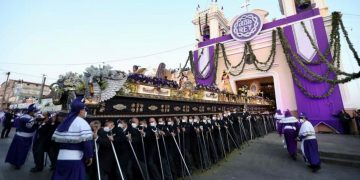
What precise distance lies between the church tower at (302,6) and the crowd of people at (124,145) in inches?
500

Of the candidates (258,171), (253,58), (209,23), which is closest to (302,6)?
(253,58)

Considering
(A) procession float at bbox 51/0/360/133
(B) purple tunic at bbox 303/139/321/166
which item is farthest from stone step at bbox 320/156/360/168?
(A) procession float at bbox 51/0/360/133

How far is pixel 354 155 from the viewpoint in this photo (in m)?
5.69

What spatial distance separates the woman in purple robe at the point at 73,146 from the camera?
8.72 feet

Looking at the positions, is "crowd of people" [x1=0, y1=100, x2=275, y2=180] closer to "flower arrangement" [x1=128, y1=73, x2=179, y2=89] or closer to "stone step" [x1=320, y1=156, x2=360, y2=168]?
"flower arrangement" [x1=128, y1=73, x2=179, y2=89]

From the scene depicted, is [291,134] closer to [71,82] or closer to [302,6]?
[71,82]

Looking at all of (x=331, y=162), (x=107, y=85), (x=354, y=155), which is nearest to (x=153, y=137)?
(x=107, y=85)

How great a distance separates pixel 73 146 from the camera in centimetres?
275

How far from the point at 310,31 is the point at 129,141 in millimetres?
15550

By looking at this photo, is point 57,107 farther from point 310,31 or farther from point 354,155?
point 310,31

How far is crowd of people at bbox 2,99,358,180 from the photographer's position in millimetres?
2754

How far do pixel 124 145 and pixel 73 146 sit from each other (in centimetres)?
116

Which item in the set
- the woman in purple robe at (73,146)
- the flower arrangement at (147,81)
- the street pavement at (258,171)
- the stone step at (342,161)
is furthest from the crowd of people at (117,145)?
the stone step at (342,161)

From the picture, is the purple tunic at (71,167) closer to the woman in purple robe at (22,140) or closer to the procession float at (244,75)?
the procession float at (244,75)
